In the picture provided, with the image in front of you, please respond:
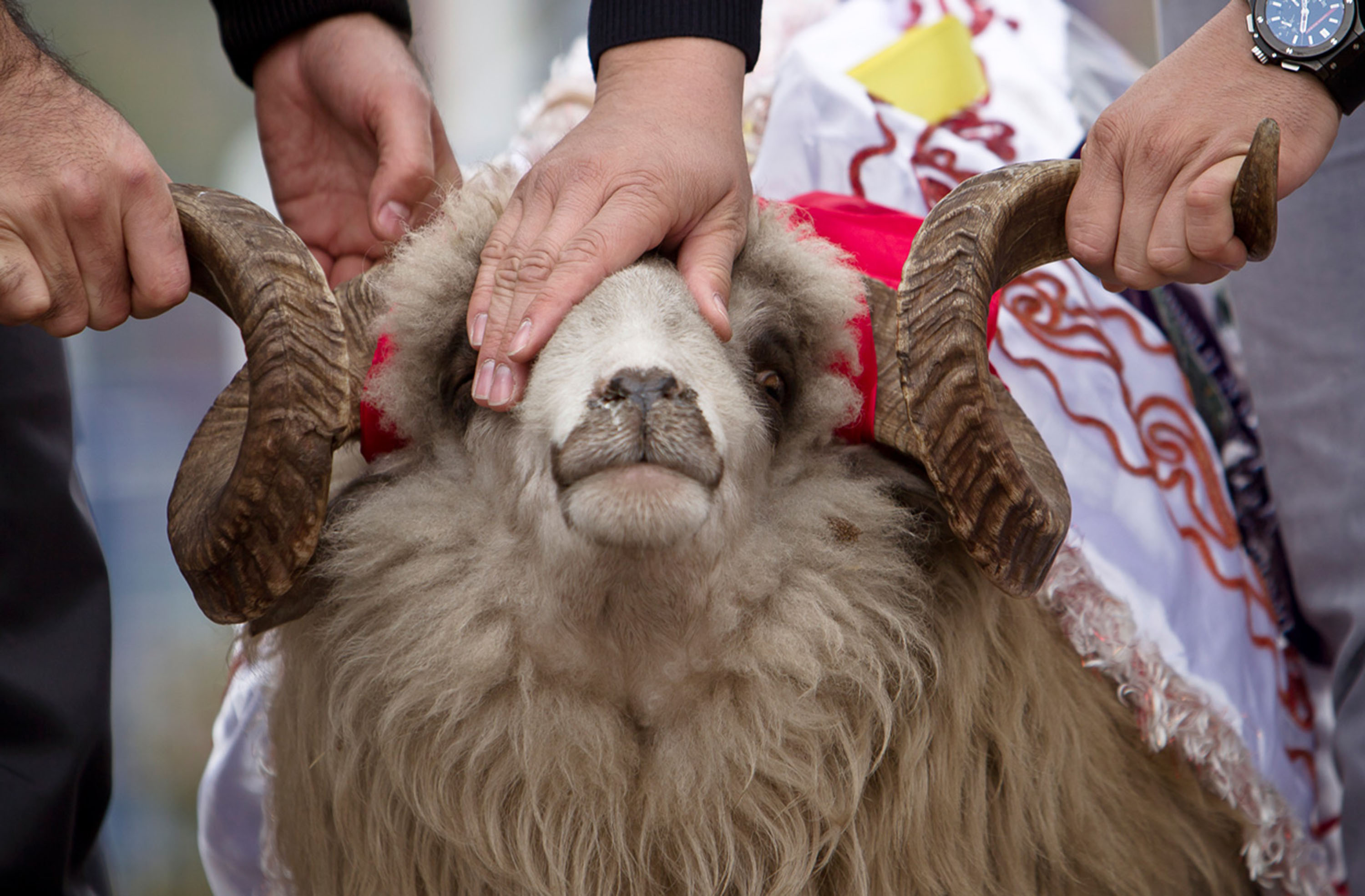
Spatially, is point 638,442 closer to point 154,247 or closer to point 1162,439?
point 154,247

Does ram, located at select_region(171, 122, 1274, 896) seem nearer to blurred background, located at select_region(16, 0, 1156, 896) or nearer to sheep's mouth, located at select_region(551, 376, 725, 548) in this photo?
sheep's mouth, located at select_region(551, 376, 725, 548)

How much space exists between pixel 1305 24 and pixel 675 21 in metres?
0.72

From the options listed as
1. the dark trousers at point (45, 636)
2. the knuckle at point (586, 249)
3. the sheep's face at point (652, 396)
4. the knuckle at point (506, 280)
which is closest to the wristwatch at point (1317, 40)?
the sheep's face at point (652, 396)

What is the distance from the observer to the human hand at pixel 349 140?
1.65 meters

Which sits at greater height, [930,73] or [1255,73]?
[1255,73]

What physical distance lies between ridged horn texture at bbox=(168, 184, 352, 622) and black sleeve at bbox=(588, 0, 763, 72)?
1.67ft

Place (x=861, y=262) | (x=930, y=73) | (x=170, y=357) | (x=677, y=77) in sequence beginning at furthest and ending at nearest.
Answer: (x=170, y=357) → (x=930, y=73) → (x=861, y=262) → (x=677, y=77)

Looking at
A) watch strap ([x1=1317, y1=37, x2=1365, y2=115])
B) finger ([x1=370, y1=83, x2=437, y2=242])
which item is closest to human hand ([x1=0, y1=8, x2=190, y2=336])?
finger ([x1=370, y1=83, x2=437, y2=242])

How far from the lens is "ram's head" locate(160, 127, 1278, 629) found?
105 centimetres

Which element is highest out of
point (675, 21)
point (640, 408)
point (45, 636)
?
point (675, 21)

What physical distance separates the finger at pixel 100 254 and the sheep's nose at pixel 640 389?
53cm

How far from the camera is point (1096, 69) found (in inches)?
109

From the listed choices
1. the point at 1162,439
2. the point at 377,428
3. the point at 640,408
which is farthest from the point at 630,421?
the point at 1162,439

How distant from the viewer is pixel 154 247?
1137mm
